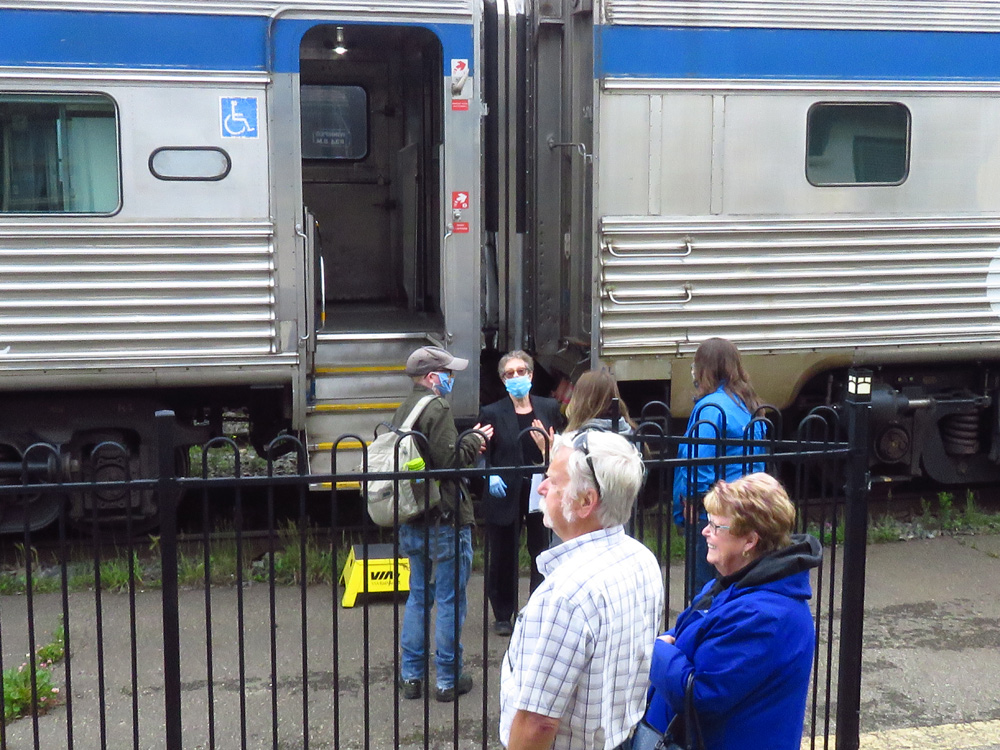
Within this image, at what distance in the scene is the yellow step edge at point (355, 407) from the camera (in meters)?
6.69

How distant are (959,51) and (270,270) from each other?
14.5 feet

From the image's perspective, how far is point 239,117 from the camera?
629 centimetres

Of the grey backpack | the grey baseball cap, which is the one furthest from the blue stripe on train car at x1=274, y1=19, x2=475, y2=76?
the grey backpack

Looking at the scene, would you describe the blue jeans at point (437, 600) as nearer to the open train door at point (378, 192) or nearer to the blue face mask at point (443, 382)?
the blue face mask at point (443, 382)

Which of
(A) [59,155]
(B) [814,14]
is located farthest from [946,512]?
(A) [59,155]

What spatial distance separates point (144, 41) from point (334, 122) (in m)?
2.50

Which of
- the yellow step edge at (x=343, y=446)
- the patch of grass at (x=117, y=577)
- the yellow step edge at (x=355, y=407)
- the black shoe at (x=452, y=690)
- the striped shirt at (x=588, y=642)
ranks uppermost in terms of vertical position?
the striped shirt at (x=588, y=642)

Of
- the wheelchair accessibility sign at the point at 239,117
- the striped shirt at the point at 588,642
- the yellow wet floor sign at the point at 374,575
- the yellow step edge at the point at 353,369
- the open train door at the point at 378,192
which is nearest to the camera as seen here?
the striped shirt at the point at 588,642

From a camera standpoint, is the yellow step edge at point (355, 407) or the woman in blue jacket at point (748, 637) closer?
the woman in blue jacket at point (748, 637)

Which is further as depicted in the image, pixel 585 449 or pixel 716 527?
pixel 716 527

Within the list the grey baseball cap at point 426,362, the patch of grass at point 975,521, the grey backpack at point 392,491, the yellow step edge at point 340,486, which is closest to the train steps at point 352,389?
the yellow step edge at point 340,486

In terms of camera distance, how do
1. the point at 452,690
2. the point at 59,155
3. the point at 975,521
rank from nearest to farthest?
the point at 452,690
the point at 59,155
the point at 975,521

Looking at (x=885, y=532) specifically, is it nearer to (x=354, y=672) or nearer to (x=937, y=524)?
(x=937, y=524)

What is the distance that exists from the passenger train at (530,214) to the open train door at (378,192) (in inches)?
0.9
